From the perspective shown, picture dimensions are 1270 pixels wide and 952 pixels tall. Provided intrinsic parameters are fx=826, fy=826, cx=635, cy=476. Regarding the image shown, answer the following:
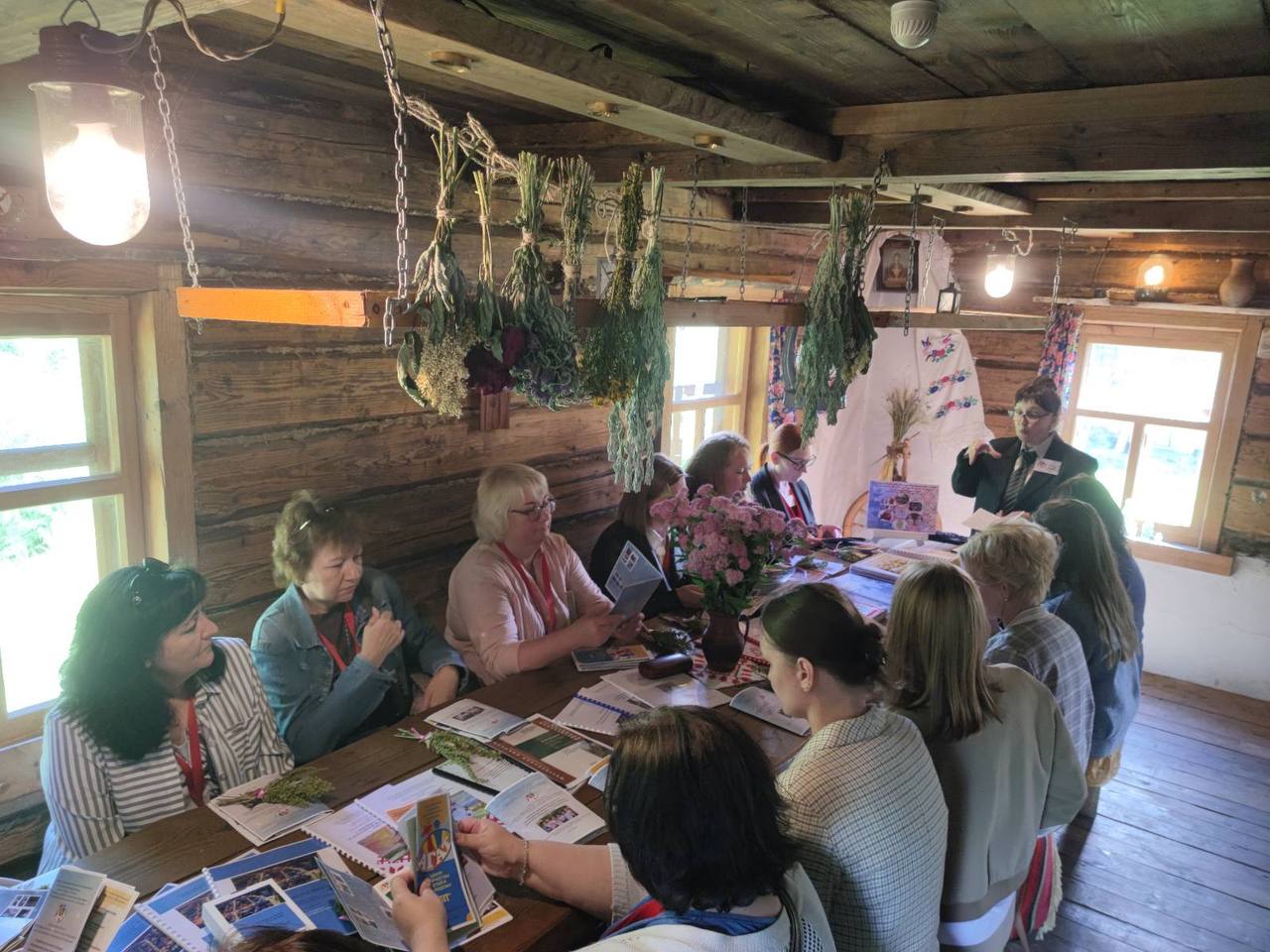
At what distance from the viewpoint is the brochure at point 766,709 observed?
7.36 ft

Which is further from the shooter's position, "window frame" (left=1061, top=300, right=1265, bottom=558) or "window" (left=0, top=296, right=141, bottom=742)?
"window frame" (left=1061, top=300, right=1265, bottom=558)

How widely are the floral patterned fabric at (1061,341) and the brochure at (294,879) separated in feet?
16.6

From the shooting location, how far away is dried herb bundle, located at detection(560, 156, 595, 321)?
6.35 feet

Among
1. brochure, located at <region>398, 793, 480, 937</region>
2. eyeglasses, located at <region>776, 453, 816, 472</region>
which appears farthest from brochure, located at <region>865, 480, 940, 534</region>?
brochure, located at <region>398, 793, 480, 937</region>

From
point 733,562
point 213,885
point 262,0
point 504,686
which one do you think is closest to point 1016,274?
point 733,562

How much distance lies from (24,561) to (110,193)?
4.57 feet

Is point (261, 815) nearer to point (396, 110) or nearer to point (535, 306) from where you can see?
point (535, 306)

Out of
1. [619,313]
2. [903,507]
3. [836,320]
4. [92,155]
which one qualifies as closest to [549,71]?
[619,313]

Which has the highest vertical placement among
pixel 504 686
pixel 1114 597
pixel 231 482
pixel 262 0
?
pixel 262 0

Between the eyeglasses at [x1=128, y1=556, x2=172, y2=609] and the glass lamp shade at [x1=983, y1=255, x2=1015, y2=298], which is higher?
the glass lamp shade at [x1=983, y1=255, x2=1015, y2=298]

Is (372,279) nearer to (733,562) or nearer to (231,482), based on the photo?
(231,482)

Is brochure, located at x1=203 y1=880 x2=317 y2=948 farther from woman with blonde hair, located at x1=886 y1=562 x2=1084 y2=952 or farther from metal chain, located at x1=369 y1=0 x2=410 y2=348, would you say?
woman with blonde hair, located at x1=886 y1=562 x2=1084 y2=952

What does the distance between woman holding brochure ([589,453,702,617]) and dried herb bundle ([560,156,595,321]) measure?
139 centimetres

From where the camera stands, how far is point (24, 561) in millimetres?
2270
